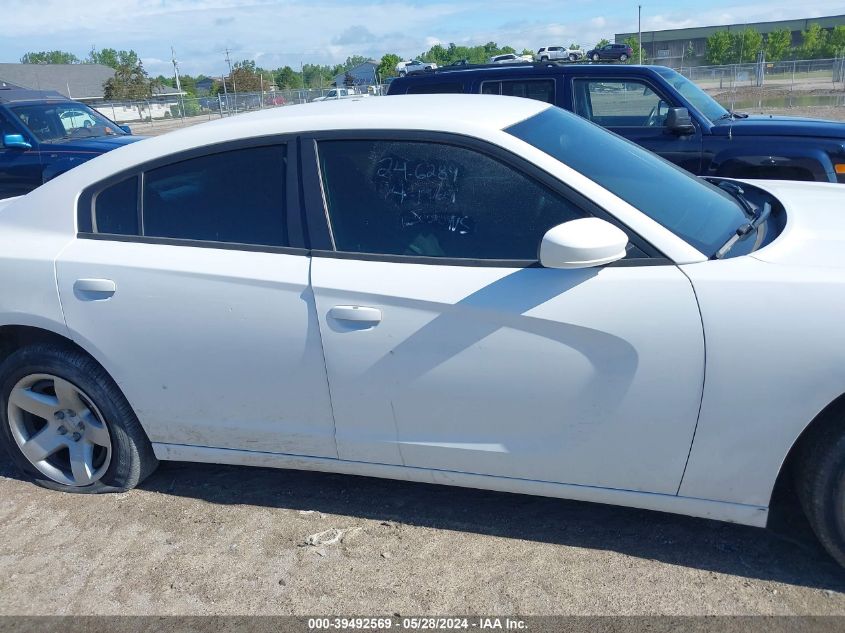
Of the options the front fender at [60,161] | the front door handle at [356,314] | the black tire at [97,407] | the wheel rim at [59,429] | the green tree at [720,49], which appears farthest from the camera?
the green tree at [720,49]

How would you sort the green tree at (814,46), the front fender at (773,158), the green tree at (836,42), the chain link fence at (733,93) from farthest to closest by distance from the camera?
the green tree at (814,46) < the green tree at (836,42) < the chain link fence at (733,93) < the front fender at (773,158)

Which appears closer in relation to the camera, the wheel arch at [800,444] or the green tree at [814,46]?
the wheel arch at [800,444]

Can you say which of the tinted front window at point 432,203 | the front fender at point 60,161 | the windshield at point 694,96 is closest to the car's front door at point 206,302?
the tinted front window at point 432,203

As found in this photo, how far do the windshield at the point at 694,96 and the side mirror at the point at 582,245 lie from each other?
499 cm

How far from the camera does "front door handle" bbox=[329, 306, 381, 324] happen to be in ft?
8.98

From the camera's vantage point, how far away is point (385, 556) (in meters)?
2.94

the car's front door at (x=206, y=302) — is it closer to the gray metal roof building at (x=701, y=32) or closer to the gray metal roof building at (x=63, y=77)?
the gray metal roof building at (x=701, y=32)

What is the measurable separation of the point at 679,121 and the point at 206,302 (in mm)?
5035

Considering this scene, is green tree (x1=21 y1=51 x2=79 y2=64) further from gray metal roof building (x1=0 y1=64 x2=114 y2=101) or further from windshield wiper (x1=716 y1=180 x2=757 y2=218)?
windshield wiper (x1=716 y1=180 x2=757 y2=218)

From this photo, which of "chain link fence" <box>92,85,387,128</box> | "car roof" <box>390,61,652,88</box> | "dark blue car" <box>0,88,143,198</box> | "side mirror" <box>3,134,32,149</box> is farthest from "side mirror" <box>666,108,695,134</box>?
"chain link fence" <box>92,85,387,128</box>

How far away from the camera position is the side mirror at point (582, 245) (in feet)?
7.97

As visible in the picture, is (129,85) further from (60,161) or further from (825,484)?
(825,484)

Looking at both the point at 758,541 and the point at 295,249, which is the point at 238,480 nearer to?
the point at 295,249

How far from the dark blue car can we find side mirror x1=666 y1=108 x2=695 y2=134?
617cm
